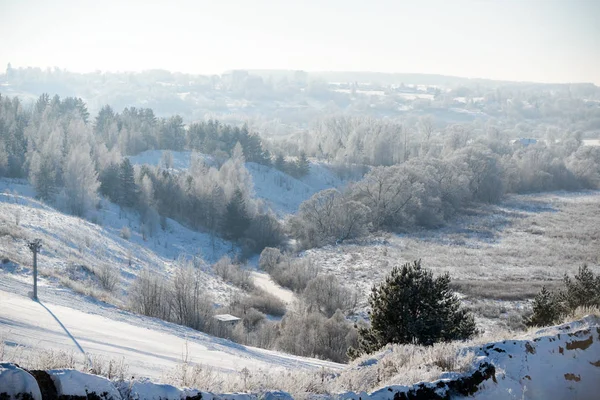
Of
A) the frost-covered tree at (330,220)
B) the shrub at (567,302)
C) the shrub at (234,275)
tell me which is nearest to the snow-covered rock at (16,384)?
the shrub at (567,302)

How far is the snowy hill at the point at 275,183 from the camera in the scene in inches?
2785

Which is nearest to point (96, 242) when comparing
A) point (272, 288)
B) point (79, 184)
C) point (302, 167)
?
point (272, 288)

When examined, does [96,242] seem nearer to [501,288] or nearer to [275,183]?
[501,288]

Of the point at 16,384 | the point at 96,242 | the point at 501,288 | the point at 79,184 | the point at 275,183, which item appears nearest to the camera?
the point at 16,384

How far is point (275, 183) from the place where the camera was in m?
75.1

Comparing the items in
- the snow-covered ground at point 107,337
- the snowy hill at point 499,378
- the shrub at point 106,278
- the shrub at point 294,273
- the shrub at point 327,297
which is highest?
the snowy hill at point 499,378

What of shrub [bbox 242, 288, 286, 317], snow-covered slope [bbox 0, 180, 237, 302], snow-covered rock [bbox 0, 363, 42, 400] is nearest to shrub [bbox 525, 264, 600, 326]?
snow-covered rock [bbox 0, 363, 42, 400]

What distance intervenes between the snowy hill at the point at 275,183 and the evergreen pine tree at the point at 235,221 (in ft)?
38.0

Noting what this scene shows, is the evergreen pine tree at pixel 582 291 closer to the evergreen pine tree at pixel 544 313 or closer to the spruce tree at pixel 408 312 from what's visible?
the evergreen pine tree at pixel 544 313

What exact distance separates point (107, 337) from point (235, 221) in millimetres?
41828

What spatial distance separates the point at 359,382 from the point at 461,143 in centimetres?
9509

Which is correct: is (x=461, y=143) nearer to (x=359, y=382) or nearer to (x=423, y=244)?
(x=423, y=244)

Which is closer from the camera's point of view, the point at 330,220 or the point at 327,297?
the point at 327,297

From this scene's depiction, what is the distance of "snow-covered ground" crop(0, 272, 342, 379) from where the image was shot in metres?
10.5
